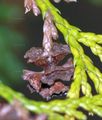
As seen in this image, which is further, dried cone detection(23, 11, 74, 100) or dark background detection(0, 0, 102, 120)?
dark background detection(0, 0, 102, 120)

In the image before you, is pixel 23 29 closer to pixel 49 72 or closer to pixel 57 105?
pixel 49 72

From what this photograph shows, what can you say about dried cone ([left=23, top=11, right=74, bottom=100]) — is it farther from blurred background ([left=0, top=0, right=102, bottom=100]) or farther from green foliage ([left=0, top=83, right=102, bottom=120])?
blurred background ([left=0, top=0, right=102, bottom=100])

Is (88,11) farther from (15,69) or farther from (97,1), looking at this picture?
(15,69)

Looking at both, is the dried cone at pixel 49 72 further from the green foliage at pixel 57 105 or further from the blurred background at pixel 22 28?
the blurred background at pixel 22 28

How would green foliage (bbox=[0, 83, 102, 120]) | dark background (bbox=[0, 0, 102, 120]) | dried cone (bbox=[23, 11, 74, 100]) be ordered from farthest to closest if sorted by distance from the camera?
dark background (bbox=[0, 0, 102, 120])
dried cone (bbox=[23, 11, 74, 100])
green foliage (bbox=[0, 83, 102, 120])

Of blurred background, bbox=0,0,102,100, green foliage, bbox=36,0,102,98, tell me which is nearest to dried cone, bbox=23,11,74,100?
green foliage, bbox=36,0,102,98

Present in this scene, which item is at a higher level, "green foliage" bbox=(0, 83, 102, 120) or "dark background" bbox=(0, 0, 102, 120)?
"green foliage" bbox=(0, 83, 102, 120)

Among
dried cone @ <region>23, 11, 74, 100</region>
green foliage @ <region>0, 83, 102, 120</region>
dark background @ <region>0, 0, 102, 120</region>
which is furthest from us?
dark background @ <region>0, 0, 102, 120</region>

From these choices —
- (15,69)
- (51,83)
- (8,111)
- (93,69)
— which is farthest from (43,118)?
(15,69)
